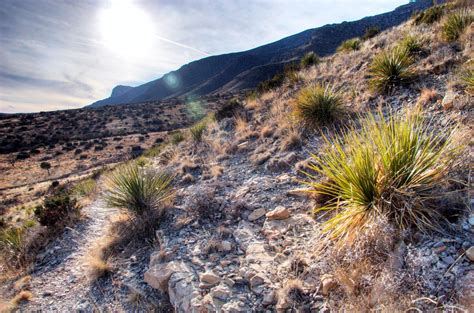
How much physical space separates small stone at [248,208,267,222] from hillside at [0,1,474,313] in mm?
23

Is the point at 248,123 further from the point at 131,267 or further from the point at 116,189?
the point at 131,267

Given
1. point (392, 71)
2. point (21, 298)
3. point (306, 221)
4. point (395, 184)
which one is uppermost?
point (392, 71)

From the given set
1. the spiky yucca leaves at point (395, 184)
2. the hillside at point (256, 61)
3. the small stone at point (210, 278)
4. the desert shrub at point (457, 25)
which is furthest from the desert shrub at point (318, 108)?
the hillside at point (256, 61)

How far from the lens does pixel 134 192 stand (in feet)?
16.1

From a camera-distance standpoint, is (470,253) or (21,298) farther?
(21,298)

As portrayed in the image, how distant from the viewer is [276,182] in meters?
4.66

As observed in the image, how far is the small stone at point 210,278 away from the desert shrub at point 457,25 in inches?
311

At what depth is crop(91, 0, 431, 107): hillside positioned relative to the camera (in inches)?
2389

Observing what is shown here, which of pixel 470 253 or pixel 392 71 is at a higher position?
pixel 392 71

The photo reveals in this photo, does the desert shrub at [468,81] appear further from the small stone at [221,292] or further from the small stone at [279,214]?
the small stone at [221,292]

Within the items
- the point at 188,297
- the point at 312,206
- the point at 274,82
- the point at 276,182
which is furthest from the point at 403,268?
the point at 274,82

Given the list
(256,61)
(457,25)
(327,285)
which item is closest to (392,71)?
(457,25)

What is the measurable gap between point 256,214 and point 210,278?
53.3 inches

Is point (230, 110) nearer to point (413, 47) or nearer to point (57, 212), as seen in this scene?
point (413, 47)
